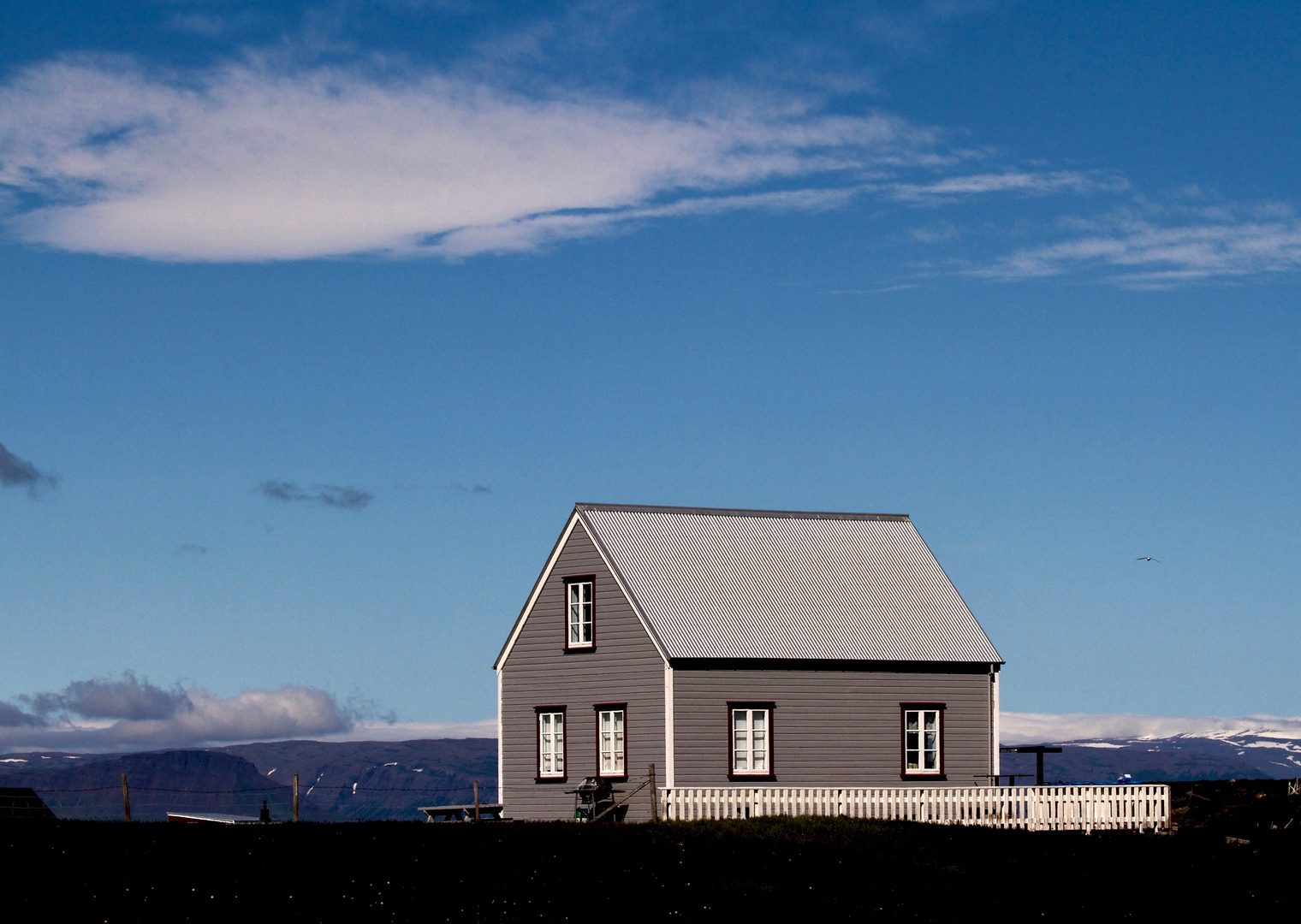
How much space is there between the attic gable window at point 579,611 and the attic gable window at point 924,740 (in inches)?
366

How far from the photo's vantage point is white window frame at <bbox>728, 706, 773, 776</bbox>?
4729 centimetres

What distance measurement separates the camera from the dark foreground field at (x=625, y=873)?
3120 centimetres

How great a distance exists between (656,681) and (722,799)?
4.49m

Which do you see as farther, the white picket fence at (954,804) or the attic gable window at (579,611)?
the attic gable window at (579,611)

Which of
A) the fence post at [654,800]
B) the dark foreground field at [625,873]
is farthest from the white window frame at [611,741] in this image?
the dark foreground field at [625,873]

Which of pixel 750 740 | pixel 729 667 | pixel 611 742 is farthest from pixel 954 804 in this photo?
pixel 611 742

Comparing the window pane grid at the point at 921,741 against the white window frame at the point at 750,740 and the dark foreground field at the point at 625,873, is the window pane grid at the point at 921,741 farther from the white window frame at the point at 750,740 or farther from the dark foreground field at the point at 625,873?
the dark foreground field at the point at 625,873

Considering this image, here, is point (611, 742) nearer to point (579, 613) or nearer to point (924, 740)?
point (579, 613)

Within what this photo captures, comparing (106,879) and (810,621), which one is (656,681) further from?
(106,879)

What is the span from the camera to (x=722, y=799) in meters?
43.8

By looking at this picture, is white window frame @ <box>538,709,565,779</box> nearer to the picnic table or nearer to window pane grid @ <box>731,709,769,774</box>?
the picnic table

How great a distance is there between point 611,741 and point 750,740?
388 centimetres

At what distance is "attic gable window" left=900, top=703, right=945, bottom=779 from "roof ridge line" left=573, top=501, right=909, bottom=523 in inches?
304

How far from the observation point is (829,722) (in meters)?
48.5
